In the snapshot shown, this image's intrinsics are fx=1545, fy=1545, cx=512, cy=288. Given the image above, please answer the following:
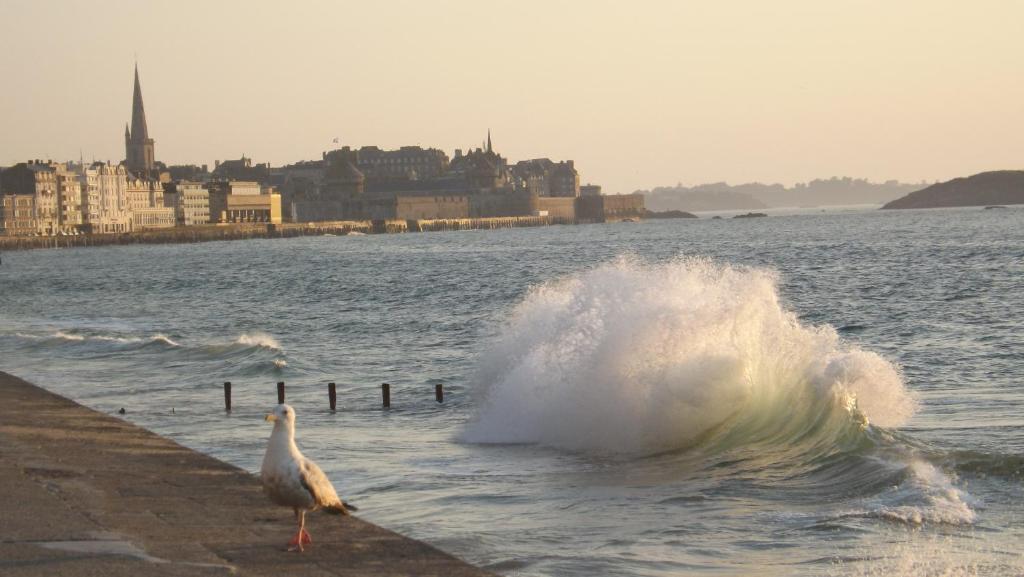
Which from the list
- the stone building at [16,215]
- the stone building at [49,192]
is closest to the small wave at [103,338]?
the stone building at [16,215]

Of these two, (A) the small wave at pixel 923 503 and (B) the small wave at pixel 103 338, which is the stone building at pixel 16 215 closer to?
(B) the small wave at pixel 103 338

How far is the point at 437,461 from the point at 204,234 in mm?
177393

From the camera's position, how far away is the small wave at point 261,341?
32.2 meters

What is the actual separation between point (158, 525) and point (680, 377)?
7872mm

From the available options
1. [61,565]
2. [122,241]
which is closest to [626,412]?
[61,565]

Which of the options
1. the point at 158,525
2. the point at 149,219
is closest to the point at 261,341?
the point at 158,525

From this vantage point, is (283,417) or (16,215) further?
(16,215)

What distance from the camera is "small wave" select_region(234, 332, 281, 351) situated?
106 ft

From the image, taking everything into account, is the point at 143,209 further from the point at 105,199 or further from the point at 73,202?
the point at 73,202

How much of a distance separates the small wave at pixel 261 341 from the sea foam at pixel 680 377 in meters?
13.0

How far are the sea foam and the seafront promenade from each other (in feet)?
15.3

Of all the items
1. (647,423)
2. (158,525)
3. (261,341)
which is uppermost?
(158,525)

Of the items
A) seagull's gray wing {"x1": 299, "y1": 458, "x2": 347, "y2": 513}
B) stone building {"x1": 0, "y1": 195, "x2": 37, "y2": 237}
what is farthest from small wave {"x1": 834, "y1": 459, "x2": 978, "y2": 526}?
stone building {"x1": 0, "y1": 195, "x2": 37, "y2": 237}

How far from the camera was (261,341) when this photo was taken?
33000 millimetres
